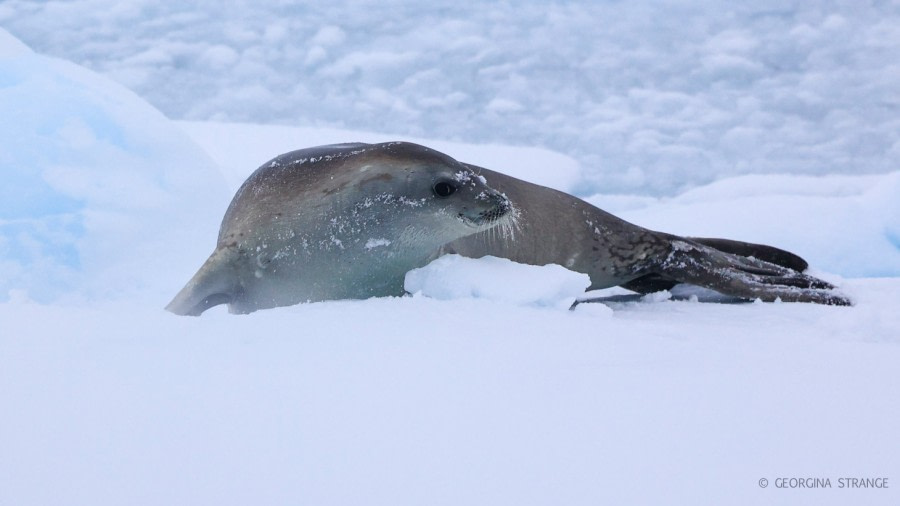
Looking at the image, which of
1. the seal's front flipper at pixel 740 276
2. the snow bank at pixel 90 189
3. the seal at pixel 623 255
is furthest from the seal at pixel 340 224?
the snow bank at pixel 90 189

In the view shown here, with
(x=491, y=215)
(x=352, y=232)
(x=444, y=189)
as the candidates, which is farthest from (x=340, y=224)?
(x=491, y=215)

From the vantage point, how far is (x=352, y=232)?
253 cm

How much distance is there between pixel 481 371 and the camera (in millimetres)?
1287

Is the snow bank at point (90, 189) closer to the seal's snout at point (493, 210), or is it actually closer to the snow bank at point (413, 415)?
the seal's snout at point (493, 210)

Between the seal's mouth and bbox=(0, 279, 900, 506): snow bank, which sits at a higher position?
the seal's mouth

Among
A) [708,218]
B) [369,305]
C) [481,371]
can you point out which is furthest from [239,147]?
[481,371]

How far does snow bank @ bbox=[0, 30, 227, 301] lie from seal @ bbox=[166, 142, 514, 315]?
1990mm

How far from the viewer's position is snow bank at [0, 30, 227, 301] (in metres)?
4.30

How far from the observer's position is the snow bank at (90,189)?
430cm

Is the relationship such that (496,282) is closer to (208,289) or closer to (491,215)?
(491,215)

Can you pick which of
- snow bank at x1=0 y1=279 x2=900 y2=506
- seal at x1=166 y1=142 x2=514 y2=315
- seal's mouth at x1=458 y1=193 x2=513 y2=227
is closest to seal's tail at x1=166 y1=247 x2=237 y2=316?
seal at x1=166 y1=142 x2=514 y2=315

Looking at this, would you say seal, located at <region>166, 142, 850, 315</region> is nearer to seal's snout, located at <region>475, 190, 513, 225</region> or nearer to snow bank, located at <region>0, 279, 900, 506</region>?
seal's snout, located at <region>475, 190, 513, 225</region>

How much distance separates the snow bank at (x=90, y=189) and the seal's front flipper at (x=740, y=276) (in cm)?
280

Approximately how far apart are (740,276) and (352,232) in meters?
1.84
